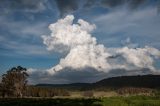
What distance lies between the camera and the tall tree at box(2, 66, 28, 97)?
193375mm

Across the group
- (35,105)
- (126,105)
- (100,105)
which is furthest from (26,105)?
(126,105)

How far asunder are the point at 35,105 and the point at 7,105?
7436mm

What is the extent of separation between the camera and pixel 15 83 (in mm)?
192875

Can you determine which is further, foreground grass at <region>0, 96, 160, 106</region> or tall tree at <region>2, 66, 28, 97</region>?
tall tree at <region>2, 66, 28, 97</region>

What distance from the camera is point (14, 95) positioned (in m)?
198

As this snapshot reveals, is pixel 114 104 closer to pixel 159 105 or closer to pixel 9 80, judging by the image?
pixel 159 105

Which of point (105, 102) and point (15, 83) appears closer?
point (105, 102)

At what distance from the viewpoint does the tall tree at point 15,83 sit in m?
193

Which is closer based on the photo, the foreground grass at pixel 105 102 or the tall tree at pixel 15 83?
the foreground grass at pixel 105 102

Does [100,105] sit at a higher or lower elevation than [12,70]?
lower

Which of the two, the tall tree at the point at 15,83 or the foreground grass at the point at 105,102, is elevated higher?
the tall tree at the point at 15,83

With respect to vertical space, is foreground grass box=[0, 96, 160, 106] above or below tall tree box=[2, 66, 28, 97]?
below

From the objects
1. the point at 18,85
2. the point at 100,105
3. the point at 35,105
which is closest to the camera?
the point at 100,105

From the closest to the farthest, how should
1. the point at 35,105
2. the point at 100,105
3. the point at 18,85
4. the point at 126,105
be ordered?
the point at 126,105
the point at 100,105
the point at 35,105
the point at 18,85
